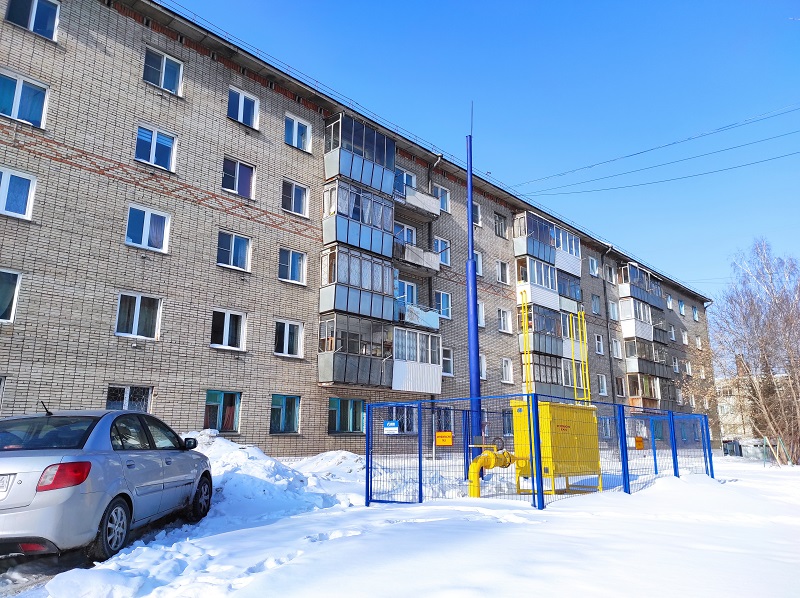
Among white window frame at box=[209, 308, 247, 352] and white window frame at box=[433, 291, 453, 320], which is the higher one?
white window frame at box=[433, 291, 453, 320]

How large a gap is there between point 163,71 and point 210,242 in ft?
18.4

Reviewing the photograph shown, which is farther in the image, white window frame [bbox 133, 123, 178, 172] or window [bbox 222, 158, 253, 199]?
window [bbox 222, 158, 253, 199]

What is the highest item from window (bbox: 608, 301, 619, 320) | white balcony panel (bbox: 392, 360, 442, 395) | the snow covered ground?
window (bbox: 608, 301, 619, 320)

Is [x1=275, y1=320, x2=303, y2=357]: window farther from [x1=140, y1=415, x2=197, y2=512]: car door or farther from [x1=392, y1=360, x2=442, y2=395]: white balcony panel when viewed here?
[x1=140, y1=415, x2=197, y2=512]: car door

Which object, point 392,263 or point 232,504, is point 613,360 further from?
point 232,504

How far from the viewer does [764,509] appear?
9.32 metres

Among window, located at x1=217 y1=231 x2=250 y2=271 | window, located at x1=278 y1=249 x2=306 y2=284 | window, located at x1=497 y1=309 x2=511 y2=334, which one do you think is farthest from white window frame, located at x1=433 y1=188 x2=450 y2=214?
window, located at x1=217 y1=231 x2=250 y2=271

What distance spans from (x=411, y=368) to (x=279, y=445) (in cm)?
625

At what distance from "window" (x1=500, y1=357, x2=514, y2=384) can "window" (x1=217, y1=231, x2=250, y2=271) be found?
14488 mm

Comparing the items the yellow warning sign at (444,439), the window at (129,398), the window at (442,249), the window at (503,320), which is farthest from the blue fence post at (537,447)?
the window at (503,320)

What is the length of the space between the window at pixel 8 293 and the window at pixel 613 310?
33044 millimetres

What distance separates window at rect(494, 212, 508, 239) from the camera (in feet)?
101

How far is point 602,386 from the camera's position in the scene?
35.3 meters

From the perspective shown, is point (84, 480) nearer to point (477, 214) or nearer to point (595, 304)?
point (477, 214)
